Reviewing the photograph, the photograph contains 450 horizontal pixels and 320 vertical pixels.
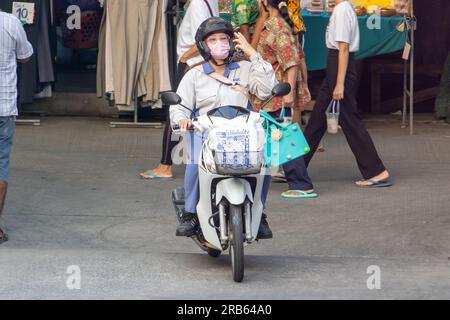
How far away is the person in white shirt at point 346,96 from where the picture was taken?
32.8 ft

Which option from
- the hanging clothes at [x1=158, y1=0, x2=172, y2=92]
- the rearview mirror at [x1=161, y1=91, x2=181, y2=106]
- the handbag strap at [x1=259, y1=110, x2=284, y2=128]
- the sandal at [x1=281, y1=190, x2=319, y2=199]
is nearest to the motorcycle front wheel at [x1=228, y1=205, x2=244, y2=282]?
the handbag strap at [x1=259, y1=110, x2=284, y2=128]

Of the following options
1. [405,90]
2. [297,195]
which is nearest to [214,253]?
[297,195]

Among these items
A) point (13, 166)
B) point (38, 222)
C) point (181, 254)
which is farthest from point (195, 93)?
point (13, 166)

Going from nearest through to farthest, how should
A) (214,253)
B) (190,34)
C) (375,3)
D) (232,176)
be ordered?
(232,176) → (214,253) → (190,34) → (375,3)

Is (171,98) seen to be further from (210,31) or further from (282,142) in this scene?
(282,142)

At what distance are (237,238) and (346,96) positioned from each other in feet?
11.7

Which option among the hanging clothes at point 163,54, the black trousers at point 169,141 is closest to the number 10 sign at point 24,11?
the hanging clothes at point 163,54

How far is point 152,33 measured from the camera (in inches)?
487

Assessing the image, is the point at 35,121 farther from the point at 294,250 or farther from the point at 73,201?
the point at 294,250

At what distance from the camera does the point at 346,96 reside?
33.2 feet

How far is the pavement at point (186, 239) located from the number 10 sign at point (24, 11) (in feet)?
3.89

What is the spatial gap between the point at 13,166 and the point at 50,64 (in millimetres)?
2234

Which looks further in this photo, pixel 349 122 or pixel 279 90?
pixel 349 122

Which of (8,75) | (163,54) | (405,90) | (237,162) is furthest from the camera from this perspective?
(405,90)
